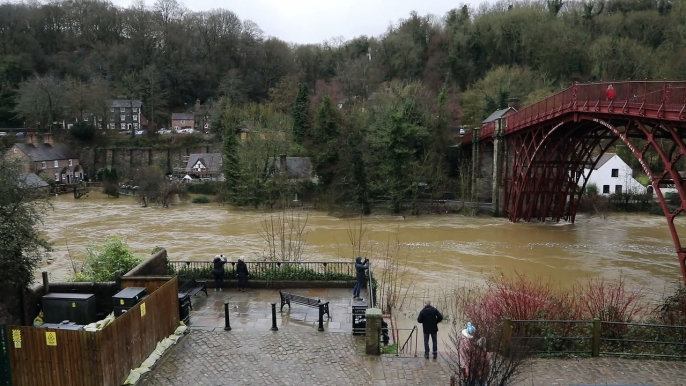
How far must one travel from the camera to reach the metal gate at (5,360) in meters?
9.91

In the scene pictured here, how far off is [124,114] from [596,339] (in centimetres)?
8366

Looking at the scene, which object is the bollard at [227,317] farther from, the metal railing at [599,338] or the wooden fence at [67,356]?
the metal railing at [599,338]

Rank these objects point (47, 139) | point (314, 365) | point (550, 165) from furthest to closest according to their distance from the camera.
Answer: point (47, 139), point (550, 165), point (314, 365)

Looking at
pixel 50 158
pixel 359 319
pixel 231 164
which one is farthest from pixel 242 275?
pixel 50 158

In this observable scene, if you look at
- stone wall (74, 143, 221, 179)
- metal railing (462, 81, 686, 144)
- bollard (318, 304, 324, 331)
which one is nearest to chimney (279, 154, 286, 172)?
stone wall (74, 143, 221, 179)

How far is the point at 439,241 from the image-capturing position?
117 ft

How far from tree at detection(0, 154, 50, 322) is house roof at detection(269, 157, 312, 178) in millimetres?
40449

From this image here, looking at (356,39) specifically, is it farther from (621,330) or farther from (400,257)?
(621,330)

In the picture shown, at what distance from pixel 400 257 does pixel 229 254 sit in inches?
411

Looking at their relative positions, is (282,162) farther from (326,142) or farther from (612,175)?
(612,175)

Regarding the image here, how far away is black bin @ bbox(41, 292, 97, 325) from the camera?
12883 mm

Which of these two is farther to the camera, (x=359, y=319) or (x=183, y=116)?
(x=183, y=116)

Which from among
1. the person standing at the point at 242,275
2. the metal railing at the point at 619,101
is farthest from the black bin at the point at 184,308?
the metal railing at the point at 619,101

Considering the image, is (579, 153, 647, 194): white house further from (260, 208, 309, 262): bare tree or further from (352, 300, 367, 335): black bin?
(352, 300, 367, 335): black bin
